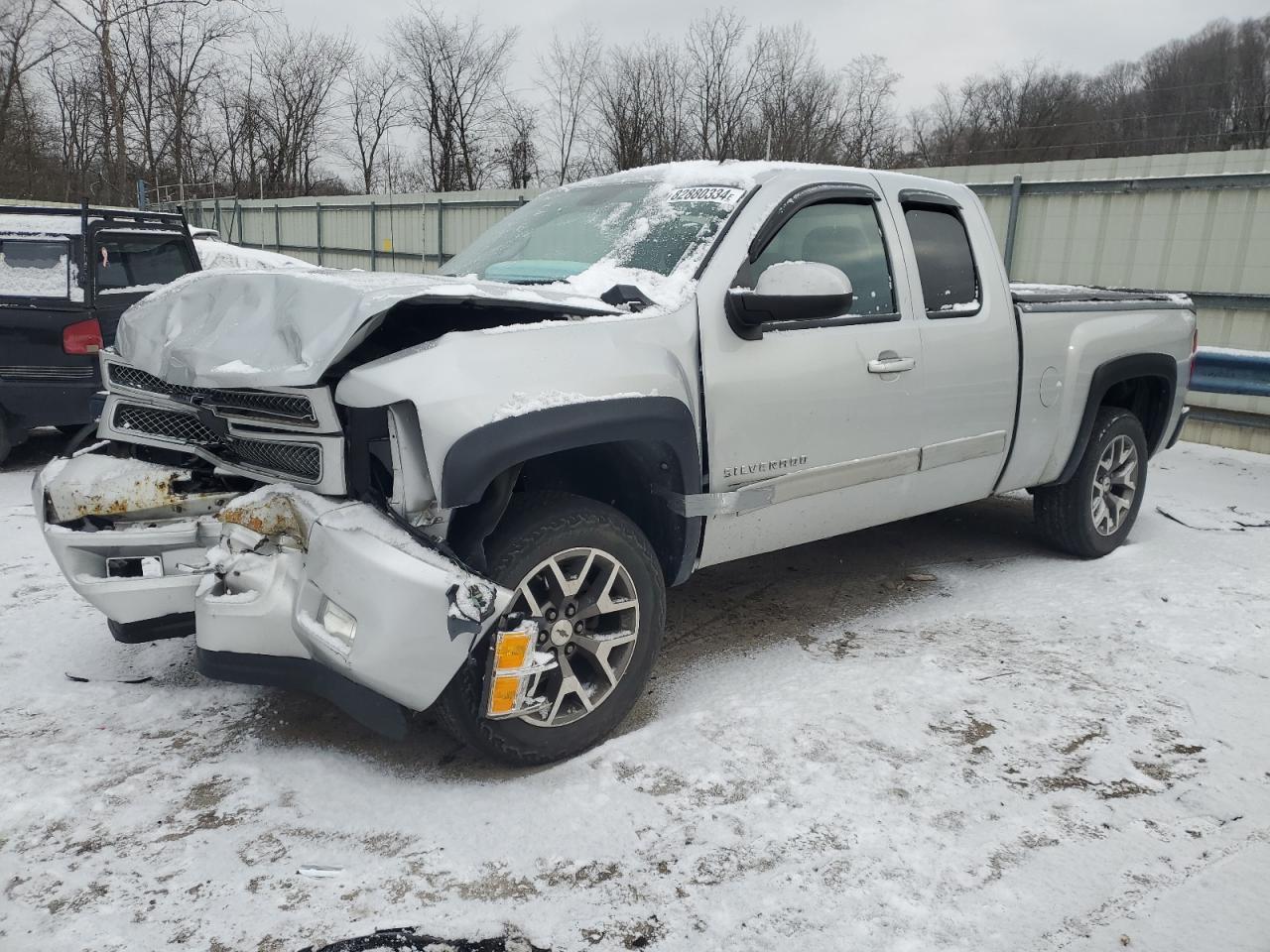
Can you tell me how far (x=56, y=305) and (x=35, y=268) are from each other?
0.55 meters

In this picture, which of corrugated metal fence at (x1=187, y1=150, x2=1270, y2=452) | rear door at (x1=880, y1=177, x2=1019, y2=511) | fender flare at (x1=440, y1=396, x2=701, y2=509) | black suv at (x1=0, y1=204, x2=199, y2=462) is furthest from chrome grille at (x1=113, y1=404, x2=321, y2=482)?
corrugated metal fence at (x1=187, y1=150, x2=1270, y2=452)

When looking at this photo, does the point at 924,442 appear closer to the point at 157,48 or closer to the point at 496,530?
the point at 496,530

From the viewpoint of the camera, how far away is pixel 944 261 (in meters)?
4.11

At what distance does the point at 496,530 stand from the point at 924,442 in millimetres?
2035

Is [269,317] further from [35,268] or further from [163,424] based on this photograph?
[35,268]

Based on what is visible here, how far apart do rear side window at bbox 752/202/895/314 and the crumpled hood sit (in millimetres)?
891

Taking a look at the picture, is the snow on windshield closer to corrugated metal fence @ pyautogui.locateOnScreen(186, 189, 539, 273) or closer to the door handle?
the door handle

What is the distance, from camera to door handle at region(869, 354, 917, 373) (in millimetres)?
3623

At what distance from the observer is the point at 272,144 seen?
128 feet

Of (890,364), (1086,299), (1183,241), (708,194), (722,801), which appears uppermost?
(1183,241)

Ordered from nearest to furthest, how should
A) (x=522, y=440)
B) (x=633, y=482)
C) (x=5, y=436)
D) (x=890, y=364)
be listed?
1. (x=522, y=440)
2. (x=633, y=482)
3. (x=890, y=364)
4. (x=5, y=436)

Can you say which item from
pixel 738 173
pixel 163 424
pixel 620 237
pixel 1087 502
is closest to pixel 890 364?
pixel 738 173

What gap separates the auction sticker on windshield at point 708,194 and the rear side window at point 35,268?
4.83m

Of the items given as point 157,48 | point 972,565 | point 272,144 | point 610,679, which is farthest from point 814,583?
point 272,144
